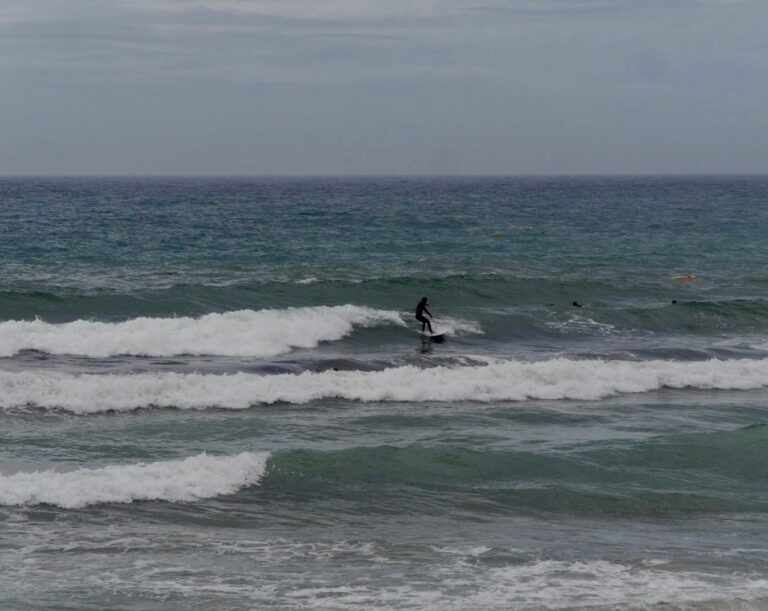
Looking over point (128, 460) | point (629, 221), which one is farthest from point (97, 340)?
point (629, 221)

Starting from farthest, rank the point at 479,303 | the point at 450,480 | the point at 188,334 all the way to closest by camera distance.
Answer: the point at 479,303 → the point at 188,334 → the point at 450,480

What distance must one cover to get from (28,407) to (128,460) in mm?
4611

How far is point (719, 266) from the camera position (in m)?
49.7

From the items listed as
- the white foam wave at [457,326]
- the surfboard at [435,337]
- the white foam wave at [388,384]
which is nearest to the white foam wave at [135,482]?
the white foam wave at [388,384]

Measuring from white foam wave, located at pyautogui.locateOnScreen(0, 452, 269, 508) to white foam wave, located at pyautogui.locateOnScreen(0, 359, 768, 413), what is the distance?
5.11m

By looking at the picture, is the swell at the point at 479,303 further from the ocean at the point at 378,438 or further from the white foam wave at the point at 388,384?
the white foam wave at the point at 388,384

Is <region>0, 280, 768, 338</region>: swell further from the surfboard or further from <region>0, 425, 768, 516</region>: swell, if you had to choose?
<region>0, 425, 768, 516</region>: swell

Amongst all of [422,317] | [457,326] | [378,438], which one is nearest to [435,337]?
[422,317]

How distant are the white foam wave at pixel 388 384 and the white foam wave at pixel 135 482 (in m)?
5.11

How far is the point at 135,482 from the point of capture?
53.8ft

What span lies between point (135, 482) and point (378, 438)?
5305 mm

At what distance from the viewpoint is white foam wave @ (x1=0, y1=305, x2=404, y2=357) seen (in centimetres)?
2784

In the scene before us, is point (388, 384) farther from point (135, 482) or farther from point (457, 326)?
point (457, 326)

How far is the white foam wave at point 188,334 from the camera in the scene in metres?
27.8
